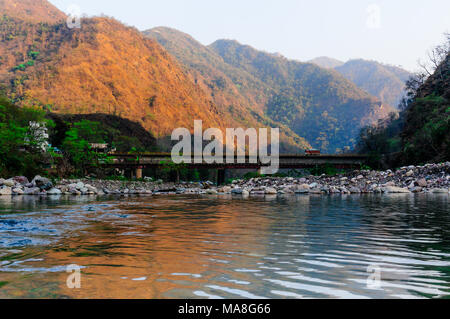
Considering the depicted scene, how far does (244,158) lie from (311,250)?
223 ft

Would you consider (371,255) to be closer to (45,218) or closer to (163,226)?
(163,226)

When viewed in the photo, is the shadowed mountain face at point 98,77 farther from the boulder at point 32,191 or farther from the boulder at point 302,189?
the boulder at point 302,189

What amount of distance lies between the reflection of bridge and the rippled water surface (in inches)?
2309

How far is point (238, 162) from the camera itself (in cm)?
7375

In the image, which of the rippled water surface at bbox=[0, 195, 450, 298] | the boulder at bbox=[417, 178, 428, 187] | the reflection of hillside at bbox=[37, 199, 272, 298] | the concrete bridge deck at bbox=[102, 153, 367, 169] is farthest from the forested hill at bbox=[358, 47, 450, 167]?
the reflection of hillside at bbox=[37, 199, 272, 298]

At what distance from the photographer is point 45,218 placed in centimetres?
1344

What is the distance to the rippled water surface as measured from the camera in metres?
4.95

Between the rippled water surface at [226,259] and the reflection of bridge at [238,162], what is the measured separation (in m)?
58.6

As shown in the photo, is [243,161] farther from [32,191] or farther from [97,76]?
[97,76]

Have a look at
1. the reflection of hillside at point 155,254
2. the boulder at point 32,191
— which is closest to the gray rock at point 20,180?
the boulder at point 32,191

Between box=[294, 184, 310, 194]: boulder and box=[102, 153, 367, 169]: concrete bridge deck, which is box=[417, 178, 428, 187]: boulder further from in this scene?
box=[102, 153, 367, 169]: concrete bridge deck

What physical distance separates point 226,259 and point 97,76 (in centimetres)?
15460
